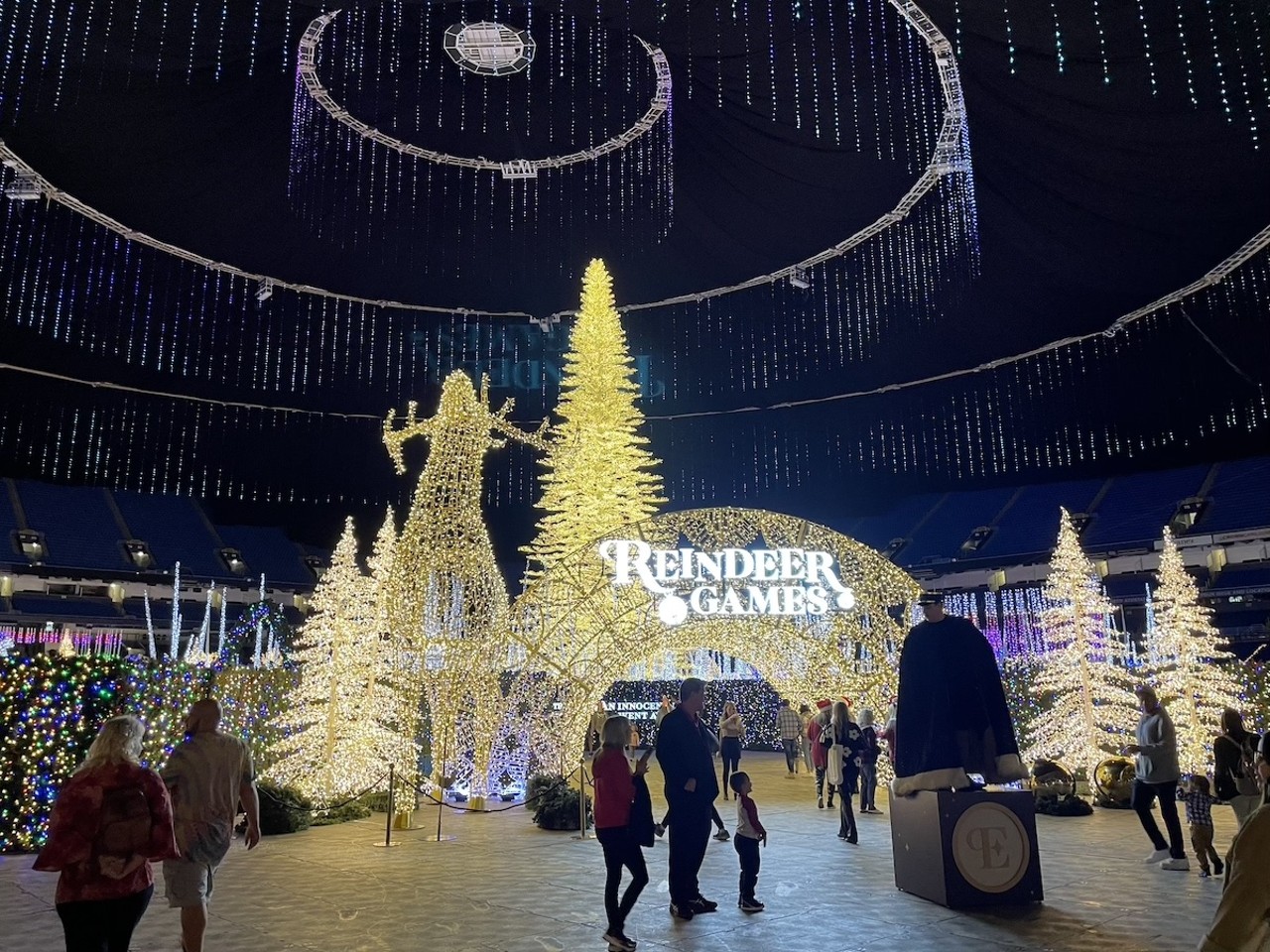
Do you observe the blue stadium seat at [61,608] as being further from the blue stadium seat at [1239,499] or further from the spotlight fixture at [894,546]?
the blue stadium seat at [1239,499]

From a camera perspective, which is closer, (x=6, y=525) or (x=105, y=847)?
(x=105, y=847)

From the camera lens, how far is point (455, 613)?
45.8 feet

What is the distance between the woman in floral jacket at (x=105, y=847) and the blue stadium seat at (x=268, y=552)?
3982 cm

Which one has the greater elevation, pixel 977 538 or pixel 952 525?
pixel 952 525

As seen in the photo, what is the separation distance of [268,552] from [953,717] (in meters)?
41.5

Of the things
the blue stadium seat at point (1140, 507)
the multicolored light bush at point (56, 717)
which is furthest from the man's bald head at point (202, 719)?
the blue stadium seat at point (1140, 507)

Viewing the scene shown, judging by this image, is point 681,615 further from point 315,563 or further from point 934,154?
point 315,563

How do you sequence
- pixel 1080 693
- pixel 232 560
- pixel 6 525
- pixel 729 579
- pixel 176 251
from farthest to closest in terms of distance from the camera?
pixel 232 560 → pixel 6 525 → pixel 176 251 → pixel 1080 693 → pixel 729 579

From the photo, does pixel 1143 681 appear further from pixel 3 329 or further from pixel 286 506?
pixel 286 506

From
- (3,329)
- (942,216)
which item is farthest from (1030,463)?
(3,329)

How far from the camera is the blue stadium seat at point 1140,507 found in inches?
1431

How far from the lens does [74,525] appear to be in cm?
3972

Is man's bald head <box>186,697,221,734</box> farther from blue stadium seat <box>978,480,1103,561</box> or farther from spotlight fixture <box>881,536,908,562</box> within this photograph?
spotlight fixture <box>881,536,908,562</box>

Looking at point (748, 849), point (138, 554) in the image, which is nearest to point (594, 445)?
point (748, 849)
